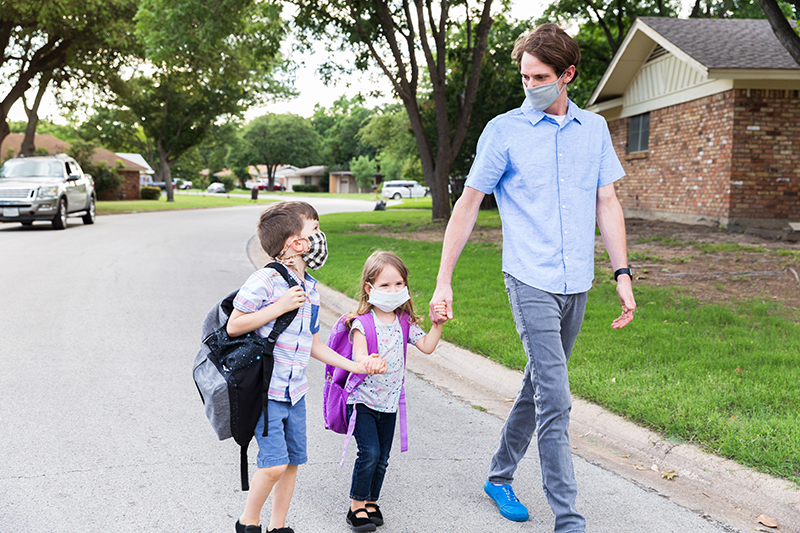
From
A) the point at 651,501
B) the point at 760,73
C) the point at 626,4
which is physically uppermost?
the point at 626,4

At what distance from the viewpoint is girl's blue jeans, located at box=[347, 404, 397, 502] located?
120 inches

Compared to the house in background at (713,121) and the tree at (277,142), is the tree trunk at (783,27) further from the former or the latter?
the tree at (277,142)

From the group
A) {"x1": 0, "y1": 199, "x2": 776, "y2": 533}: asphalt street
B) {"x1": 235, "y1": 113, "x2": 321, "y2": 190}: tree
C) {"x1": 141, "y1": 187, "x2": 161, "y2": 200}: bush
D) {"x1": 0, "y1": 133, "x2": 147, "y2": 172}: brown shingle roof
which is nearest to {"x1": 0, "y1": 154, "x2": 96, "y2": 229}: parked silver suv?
{"x1": 0, "y1": 199, "x2": 776, "y2": 533}: asphalt street

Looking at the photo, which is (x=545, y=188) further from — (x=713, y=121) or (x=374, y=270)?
(x=713, y=121)

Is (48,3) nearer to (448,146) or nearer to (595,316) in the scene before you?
(448,146)

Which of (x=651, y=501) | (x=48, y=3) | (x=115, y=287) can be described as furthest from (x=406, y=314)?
(x=48, y=3)

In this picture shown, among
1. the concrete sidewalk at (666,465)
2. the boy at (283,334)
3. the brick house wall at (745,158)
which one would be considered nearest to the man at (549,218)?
the boy at (283,334)

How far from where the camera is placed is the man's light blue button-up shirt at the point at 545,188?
2.92 meters

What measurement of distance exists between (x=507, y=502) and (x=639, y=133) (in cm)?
1935

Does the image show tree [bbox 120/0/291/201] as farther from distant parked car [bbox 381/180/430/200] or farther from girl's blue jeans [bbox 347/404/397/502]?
distant parked car [bbox 381/180/430/200]

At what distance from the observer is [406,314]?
3.17m

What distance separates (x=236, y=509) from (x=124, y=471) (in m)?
0.81

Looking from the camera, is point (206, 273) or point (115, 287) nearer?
point (115, 287)

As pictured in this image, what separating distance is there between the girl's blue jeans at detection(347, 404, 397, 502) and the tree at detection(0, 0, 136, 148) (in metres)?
22.2
